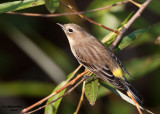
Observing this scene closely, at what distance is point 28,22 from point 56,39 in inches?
55.4

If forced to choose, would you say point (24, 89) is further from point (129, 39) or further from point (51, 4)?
point (51, 4)

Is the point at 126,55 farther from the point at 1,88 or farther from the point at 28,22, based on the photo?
the point at 1,88

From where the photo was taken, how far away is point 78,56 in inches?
170

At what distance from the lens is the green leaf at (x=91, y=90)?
313 cm

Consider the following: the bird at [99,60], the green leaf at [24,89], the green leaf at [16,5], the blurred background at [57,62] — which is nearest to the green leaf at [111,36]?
the bird at [99,60]

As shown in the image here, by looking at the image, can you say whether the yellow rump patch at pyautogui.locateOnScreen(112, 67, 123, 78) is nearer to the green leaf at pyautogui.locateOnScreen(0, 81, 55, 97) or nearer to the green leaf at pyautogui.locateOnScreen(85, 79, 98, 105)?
the green leaf at pyautogui.locateOnScreen(85, 79, 98, 105)

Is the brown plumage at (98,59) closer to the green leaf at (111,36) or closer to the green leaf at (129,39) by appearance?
the green leaf at (111,36)

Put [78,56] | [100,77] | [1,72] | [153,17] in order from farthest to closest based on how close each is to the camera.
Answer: [153,17] < [1,72] < [78,56] < [100,77]

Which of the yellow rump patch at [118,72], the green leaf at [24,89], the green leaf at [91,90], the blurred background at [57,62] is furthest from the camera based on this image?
the green leaf at [24,89]

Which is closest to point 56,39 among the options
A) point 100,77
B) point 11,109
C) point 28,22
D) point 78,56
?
point 28,22

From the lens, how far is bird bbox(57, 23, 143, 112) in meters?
3.64

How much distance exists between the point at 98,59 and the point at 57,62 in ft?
4.33

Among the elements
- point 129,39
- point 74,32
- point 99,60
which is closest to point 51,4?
point 129,39

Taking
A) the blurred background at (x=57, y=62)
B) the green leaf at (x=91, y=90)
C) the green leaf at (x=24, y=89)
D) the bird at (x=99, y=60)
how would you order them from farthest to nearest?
the green leaf at (x=24, y=89), the blurred background at (x=57, y=62), the bird at (x=99, y=60), the green leaf at (x=91, y=90)
